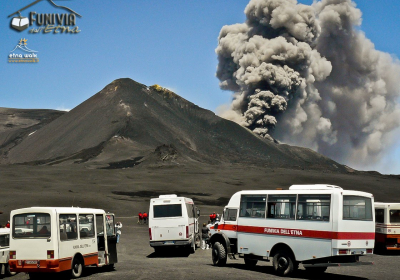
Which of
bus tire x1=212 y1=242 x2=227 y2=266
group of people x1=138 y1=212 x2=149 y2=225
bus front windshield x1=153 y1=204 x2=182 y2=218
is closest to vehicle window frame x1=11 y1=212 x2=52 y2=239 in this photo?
bus tire x1=212 y1=242 x2=227 y2=266

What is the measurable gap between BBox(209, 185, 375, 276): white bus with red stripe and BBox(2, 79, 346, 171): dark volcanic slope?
79815 mm

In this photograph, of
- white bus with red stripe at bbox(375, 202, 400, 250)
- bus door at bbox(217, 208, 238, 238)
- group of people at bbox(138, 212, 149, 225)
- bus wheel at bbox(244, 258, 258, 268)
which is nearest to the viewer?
bus door at bbox(217, 208, 238, 238)

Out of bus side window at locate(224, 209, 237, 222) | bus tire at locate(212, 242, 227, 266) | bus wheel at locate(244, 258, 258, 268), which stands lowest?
bus wheel at locate(244, 258, 258, 268)

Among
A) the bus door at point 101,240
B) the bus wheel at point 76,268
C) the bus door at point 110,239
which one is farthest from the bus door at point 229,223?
the bus wheel at point 76,268

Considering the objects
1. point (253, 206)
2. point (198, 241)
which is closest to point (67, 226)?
point (253, 206)

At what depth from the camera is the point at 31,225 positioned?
19.5m

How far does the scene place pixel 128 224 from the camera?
50875mm

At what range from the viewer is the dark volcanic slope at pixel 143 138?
116 meters

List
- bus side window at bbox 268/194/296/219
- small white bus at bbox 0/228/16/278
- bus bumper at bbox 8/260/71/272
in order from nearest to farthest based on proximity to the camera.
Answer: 1. bus bumper at bbox 8/260/71/272
2. small white bus at bbox 0/228/16/278
3. bus side window at bbox 268/194/296/219

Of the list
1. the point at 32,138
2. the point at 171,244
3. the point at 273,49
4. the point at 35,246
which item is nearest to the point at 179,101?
the point at 273,49

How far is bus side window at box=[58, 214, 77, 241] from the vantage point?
64.5ft

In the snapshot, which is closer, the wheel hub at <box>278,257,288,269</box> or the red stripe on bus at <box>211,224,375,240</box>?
the red stripe on bus at <box>211,224,375,240</box>

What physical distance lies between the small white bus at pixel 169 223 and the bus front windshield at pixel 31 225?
39.2ft

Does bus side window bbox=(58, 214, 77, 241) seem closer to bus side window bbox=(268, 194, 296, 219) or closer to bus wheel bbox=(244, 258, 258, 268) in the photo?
bus side window bbox=(268, 194, 296, 219)
